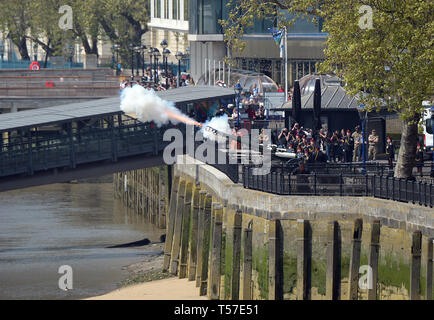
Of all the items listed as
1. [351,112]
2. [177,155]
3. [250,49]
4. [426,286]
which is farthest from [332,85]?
[250,49]

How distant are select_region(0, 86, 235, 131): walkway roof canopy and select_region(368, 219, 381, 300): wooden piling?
20378 mm

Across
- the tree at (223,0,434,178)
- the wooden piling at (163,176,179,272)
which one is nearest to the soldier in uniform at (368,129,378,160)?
the tree at (223,0,434,178)

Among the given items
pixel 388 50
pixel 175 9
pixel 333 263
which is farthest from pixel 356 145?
pixel 175 9

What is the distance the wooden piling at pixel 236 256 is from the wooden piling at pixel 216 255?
1.60 metres

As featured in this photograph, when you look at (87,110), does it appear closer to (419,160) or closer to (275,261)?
(419,160)

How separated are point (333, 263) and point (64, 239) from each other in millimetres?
27685

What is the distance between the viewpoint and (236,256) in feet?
136

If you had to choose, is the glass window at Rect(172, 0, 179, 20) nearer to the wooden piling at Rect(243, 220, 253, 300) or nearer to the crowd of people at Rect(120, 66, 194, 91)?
the crowd of people at Rect(120, 66, 194, 91)

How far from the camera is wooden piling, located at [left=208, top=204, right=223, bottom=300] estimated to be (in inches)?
1698

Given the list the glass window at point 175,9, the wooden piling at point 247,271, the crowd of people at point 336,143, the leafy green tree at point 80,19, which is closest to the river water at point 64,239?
the crowd of people at point 336,143

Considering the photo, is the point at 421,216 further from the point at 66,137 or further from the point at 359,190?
the point at 66,137

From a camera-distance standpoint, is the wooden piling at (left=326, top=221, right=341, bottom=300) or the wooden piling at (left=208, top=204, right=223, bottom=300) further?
the wooden piling at (left=208, top=204, right=223, bottom=300)

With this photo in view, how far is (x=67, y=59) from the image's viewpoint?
449 feet

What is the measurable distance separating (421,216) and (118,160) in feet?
77.2
